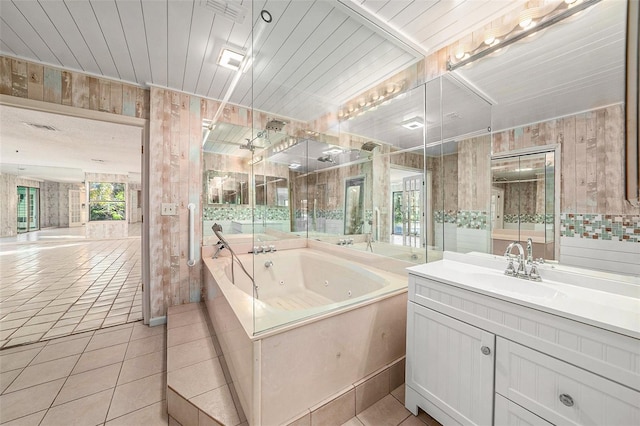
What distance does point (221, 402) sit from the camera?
1.30 meters

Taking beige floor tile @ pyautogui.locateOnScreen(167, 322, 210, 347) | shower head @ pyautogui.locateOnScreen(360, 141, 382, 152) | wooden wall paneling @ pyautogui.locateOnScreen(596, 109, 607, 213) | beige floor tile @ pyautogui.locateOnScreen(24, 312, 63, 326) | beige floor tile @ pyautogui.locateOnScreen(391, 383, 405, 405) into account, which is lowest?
beige floor tile @ pyautogui.locateOnScreen(391, 383, 405, 405)

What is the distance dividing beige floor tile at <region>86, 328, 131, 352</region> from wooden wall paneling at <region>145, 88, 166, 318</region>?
254 mm

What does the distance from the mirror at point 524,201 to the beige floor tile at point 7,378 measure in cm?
336

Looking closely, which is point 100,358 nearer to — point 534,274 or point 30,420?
point 30,420

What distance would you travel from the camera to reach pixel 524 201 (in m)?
1.33

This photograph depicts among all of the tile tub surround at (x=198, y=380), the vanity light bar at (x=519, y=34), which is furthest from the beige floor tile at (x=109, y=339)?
the vanity light bar at (x=519, y=34)

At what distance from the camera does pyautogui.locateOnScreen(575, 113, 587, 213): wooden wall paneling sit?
1091 mm

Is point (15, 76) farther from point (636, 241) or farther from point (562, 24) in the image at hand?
point (636, 241)

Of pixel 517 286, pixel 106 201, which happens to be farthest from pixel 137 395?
pixel 106 201

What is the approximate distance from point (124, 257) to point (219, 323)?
5116mm

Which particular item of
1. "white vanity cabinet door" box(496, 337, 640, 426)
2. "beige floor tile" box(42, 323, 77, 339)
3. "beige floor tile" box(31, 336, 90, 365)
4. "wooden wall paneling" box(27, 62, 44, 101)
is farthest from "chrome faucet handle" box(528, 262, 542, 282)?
"wooden wall paneling" box(27, 62, 44, 101)

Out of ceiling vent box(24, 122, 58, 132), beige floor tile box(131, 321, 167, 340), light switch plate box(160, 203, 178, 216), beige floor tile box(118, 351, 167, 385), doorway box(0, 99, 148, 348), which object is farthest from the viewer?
ceiling vent box(24, 122, 58, 132)

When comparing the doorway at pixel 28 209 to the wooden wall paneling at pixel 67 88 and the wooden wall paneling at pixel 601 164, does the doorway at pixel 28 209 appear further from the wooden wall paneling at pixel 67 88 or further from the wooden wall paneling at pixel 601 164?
the wooden wall paneling at pixel 601 164

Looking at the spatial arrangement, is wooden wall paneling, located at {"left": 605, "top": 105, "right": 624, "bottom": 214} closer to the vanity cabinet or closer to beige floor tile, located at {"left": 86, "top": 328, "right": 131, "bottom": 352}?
the vanity cabinet
